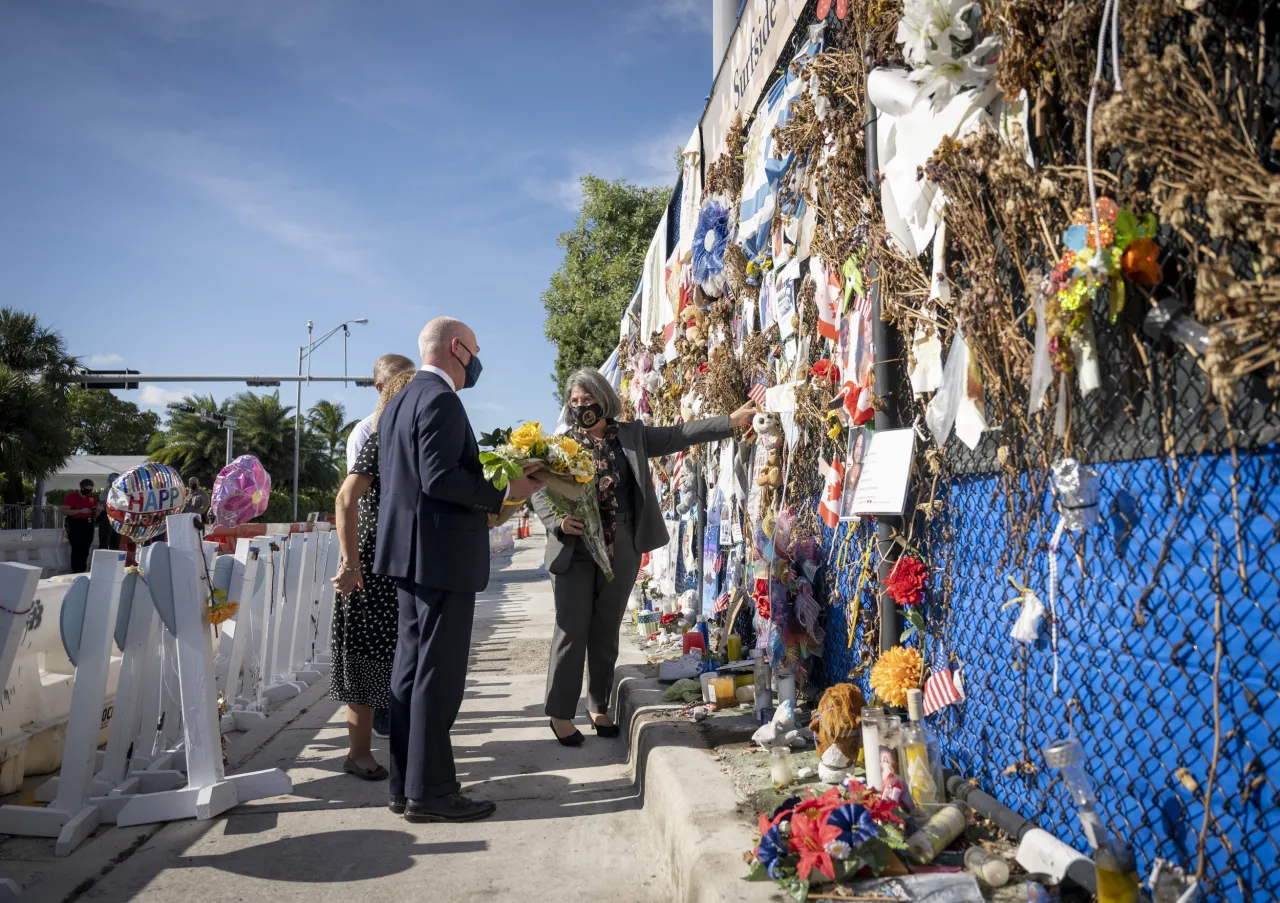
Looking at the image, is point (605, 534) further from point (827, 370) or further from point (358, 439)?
point (827, 370)

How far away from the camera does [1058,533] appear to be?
214 cm

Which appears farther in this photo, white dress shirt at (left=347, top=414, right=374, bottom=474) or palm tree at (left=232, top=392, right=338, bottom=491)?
palm tree at (left=232, top=392, right=338, bottom=491)

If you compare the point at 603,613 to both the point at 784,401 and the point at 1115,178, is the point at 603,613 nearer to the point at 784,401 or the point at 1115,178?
the point at 784,401

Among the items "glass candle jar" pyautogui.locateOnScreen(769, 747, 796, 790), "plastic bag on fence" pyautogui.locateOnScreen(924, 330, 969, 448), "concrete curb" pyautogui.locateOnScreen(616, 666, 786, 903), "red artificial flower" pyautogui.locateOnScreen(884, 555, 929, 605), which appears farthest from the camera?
"glass candle jar" pyautogui.locateOnScreen(769, 747, 796, 790)

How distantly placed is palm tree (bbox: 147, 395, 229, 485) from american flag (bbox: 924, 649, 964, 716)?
55309 millimetres

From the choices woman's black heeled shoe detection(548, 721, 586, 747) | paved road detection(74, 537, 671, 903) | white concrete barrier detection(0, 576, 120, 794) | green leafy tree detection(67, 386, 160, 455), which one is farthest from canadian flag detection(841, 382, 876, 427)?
green leafy tree detection(67, 386, 160, 455)

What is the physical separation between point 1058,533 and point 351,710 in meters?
3.25

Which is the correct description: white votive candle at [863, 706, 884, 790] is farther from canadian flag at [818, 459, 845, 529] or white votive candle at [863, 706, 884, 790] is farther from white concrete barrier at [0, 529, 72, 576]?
white concrete barrier at [0, 529, 72, 576]

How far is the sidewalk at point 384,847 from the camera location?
2840 millimetres

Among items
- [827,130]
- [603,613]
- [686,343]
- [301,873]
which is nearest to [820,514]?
[603,613]

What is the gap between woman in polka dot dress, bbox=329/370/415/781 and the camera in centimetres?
391

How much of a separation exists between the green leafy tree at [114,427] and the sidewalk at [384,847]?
65.8 metres

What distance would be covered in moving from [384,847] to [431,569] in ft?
3.43

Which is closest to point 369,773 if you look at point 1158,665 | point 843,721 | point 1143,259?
point 843,721
